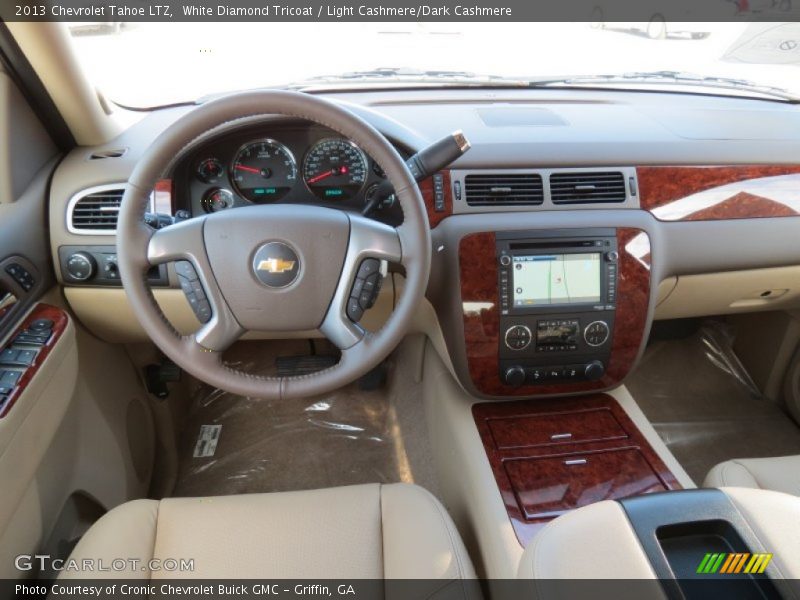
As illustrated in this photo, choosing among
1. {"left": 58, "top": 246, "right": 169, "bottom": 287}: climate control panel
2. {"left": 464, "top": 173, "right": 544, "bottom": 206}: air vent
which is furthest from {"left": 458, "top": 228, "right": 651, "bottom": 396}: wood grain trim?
{"left": 58, "top": 246, "right": 169, "bottom": 287}: climate control panel

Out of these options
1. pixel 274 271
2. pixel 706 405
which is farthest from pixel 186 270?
pixel 706 405

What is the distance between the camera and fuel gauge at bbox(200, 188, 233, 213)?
138 cm

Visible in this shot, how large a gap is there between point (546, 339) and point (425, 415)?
2.31 feet

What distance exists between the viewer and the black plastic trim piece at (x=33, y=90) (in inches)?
51.3

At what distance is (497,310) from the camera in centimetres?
145

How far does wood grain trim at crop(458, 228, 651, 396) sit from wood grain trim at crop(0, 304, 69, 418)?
998 millimetres

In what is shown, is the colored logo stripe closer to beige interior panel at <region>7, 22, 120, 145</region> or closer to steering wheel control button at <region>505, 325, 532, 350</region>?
steering wheel control button at <region>505, 325, 532, 350</region>

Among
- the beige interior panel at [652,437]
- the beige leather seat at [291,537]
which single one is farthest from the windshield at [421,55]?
the beige leather seat at [291,537]

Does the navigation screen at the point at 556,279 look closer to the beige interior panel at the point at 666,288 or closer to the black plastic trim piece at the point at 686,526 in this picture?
the beige interior panel at the point at 666,288

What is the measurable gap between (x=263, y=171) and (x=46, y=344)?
2.13ft

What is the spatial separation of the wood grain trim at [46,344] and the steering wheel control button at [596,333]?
1327 mm

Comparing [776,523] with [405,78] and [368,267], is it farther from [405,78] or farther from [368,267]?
[405,78]

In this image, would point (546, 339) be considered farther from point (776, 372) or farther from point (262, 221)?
point (776, 372)

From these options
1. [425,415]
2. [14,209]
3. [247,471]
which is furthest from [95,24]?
[425,415]
